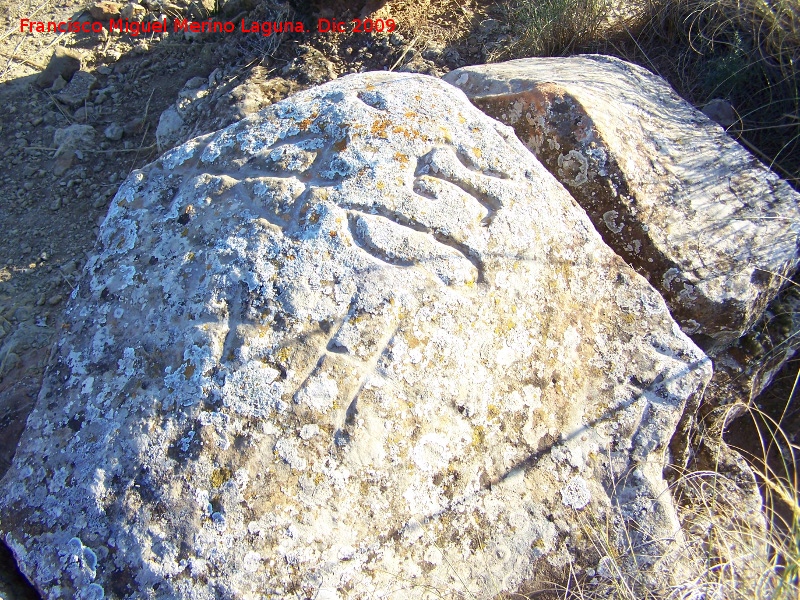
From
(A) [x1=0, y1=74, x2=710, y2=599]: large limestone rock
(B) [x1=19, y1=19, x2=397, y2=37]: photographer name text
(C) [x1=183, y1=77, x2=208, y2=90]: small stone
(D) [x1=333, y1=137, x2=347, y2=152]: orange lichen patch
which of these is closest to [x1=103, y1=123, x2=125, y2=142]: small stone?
(C) [x1=183, y1=77, x2=208, y2=90]: small stone

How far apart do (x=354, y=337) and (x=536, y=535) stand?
2.39 feet

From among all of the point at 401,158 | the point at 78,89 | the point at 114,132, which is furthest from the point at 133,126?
the point at 401,158

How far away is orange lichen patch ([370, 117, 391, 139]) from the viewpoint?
192cm

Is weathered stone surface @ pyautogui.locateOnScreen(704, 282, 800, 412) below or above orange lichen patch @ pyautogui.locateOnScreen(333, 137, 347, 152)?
below

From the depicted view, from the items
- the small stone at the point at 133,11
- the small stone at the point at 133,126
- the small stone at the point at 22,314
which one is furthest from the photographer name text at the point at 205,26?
the small stone at the point at 22,314

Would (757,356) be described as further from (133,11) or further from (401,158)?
(133,11)

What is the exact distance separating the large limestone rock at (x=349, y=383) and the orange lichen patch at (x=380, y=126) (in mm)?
14

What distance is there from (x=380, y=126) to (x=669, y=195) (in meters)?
1.17

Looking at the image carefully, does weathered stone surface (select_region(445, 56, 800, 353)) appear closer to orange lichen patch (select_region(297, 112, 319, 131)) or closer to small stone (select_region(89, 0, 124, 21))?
orange lichen patch (select_region(297, 112, 319, 131))

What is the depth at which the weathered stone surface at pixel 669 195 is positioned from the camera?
223 cm

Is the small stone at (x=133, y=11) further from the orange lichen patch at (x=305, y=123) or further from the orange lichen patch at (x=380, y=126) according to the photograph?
the orange lichen patch at (x=380, y=126)

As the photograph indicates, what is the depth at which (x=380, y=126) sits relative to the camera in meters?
1.94

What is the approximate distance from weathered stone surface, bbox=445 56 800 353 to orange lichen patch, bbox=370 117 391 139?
0.68 meters

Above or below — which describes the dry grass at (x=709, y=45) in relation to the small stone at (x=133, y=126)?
above
